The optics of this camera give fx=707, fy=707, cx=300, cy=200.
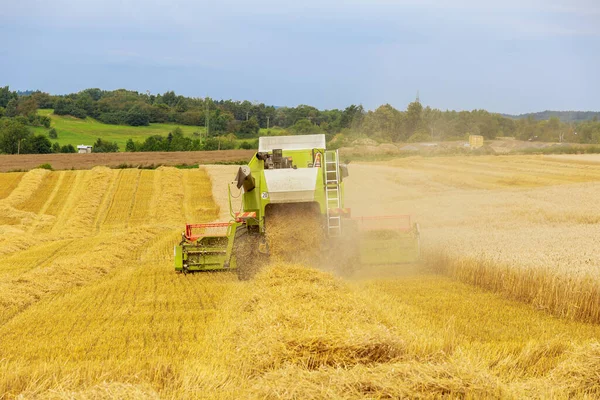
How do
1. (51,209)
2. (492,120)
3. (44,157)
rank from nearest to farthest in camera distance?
(51,209)
(44,157)
(492,120)

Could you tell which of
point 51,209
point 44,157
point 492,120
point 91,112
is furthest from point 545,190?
point 91,112

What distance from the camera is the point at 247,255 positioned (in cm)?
1360

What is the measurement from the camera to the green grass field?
9350cm

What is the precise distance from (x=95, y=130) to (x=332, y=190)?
301 ft

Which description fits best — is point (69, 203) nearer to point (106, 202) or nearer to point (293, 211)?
point (106, 202)

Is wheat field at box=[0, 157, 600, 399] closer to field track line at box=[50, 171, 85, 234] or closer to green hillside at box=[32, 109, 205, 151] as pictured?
field track line at box=[50, 171, 85, 234]

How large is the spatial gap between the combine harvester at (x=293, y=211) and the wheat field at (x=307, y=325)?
443 millimetres

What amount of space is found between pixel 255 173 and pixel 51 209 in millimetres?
21903

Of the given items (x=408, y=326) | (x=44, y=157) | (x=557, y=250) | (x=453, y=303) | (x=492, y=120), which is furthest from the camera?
(x=492, y=120)

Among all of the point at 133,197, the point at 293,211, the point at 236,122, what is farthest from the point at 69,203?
the point at 236,122

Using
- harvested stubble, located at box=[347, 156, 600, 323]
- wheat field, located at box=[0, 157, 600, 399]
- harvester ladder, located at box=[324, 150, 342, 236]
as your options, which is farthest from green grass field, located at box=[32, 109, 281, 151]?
harvester ladder, located at box=[324, 150, 342, 236]

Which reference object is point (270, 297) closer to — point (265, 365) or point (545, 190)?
point (265, 365)

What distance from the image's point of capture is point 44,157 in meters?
56.7

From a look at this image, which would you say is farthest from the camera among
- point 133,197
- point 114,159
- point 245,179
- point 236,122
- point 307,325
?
point 236,122
